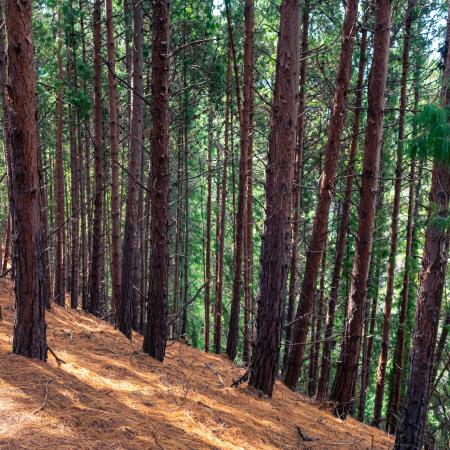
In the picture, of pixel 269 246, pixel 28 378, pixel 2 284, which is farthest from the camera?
pixel 2 284

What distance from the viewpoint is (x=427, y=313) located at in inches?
208

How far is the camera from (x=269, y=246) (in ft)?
21.0

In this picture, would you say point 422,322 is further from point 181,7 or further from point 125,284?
point 181,7

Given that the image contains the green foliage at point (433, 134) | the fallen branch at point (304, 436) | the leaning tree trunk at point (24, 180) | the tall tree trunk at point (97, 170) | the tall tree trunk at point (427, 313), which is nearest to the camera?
the green foliage at point (433, 134)

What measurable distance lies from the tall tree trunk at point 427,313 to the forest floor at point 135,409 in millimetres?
573

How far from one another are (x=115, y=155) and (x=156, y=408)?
20.0 ft

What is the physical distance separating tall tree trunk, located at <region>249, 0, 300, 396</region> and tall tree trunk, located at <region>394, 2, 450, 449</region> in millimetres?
1806

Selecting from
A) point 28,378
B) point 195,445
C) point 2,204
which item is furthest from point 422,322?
point 2,204

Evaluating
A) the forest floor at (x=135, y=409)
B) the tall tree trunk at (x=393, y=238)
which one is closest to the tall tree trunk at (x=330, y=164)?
the forest floor at (x=135, y=409)

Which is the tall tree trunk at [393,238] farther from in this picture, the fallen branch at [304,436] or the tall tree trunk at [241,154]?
the fallen branch at [304,436]

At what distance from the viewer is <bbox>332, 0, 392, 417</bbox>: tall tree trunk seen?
7.22 meters

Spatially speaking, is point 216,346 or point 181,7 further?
point 216,346

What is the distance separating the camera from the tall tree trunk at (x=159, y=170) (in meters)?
6.55

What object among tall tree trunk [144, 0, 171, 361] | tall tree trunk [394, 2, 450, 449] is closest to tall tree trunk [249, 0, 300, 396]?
tall tree trunk [144, 0, 171, 361]
